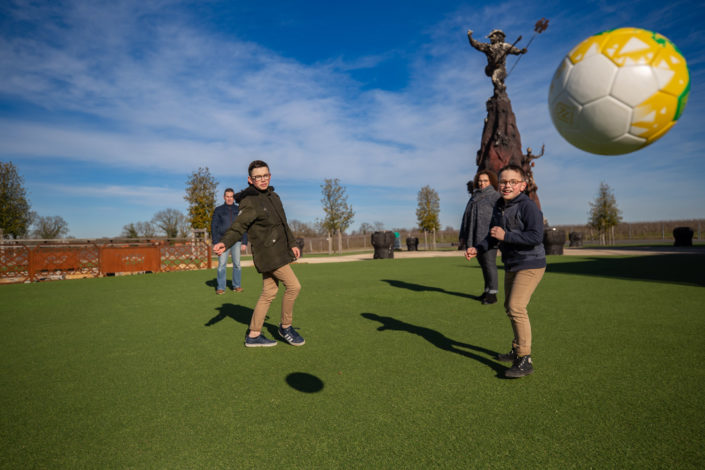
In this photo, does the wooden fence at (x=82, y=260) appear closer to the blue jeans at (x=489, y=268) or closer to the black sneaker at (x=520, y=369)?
the blue jeans at (x=489, y=268)

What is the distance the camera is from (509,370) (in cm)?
305

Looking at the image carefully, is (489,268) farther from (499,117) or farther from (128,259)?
(499,117)

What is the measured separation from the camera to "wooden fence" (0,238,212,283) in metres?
12.5

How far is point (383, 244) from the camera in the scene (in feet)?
61.9

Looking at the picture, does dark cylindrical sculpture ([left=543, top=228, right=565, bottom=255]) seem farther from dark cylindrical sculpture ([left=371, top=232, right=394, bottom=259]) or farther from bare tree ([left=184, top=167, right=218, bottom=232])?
bare tree ([left=184, top=167, right=218, bottom=232])

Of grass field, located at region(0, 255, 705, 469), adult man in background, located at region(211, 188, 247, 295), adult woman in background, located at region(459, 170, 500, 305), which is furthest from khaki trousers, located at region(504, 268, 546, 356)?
adult man in background, located at region(211, 188, 247, 295)

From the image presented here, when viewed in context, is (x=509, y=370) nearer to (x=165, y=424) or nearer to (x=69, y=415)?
(x=165, y=424)

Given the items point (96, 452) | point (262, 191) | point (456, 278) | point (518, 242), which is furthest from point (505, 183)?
point (456, 278)

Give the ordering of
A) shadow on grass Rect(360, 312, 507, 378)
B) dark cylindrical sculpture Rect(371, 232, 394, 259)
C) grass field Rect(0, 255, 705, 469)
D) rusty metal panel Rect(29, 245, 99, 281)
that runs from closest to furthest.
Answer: grass field Rect(0, 255, 705, 469), shadow on grass Rect(360, 312, 507, 378), rusty metal panel Rect(29, 245, 99, 281), dark cylindrical sculpture Rect(371, 232, 394, 259)

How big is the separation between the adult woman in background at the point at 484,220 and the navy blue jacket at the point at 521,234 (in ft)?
8.84

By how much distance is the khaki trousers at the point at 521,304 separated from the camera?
3047 millimetres

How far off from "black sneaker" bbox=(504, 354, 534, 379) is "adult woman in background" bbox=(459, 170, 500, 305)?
3.00 m

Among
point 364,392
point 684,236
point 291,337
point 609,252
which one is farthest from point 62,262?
point 684,236

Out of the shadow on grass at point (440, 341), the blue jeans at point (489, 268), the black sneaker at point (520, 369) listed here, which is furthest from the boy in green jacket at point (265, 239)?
the blue jeans at point (489, 268)
